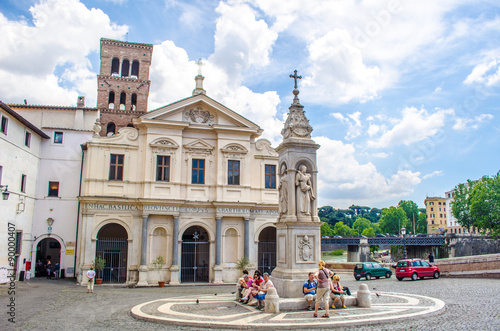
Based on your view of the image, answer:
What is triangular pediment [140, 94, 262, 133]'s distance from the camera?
91.1 feet

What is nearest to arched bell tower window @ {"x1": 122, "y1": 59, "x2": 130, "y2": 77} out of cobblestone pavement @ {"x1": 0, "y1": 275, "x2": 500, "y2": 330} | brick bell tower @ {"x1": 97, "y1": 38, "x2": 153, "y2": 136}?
brick bell tower @ {"x1": 97, "y1": 38, "x2": 153, "y2": 136}

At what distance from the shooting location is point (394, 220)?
105 m

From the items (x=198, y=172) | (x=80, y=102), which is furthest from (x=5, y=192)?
(x=80, y=102)

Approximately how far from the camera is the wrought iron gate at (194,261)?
27469 millimetres

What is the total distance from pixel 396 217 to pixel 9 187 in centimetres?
9685

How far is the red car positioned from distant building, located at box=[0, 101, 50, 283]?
23.4m

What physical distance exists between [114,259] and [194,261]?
17.9 ft

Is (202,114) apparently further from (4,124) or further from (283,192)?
(283,192)

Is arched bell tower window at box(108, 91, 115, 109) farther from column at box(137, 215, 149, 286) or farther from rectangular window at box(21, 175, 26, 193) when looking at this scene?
column at box(137, 215, 149, 286)

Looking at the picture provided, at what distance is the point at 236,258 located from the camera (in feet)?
91.2

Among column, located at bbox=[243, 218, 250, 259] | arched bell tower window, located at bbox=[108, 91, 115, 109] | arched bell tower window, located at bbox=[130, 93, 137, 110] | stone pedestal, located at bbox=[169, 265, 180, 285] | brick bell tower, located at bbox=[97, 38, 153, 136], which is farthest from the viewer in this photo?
arched bell tower window, located at bbox=[130, 93, 137, 110]

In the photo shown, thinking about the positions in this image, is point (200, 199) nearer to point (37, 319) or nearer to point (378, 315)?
point (37, 319)

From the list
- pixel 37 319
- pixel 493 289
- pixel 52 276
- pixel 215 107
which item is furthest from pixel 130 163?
pixel 493 289

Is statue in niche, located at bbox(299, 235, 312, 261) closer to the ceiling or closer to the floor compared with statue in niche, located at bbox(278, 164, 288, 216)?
closer to the floor
